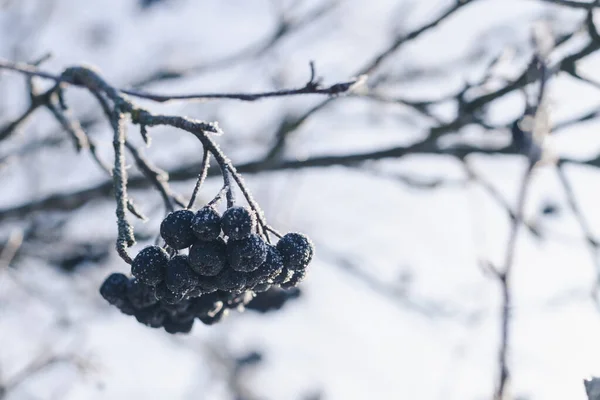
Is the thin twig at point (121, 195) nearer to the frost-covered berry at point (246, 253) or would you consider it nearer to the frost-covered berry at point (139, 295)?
the frost-covered berry at point (246, 253)

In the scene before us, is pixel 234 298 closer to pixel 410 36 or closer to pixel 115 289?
pixel 115 289

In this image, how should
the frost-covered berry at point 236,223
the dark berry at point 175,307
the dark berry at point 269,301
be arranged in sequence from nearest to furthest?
the frost-covered berry at point 236,223
the dark berry at point 175,307
the dark berry at point 269,301

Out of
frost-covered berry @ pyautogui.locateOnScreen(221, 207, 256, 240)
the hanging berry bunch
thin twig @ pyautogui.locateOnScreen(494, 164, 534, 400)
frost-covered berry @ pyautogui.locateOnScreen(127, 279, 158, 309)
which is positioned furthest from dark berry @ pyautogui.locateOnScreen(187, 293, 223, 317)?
thin twig @ pyautogui.locateOnScreen(494, 164, 534, 400)

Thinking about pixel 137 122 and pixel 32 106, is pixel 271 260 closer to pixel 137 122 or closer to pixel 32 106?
pixel 137 122

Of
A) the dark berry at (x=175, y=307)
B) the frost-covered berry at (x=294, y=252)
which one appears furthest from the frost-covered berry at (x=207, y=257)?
the dark berry at (x=175, y=307)

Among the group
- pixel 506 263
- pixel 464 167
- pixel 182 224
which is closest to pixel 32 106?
pixel 182 224

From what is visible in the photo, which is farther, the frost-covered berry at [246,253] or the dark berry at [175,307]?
the dark berry at [175,307]
